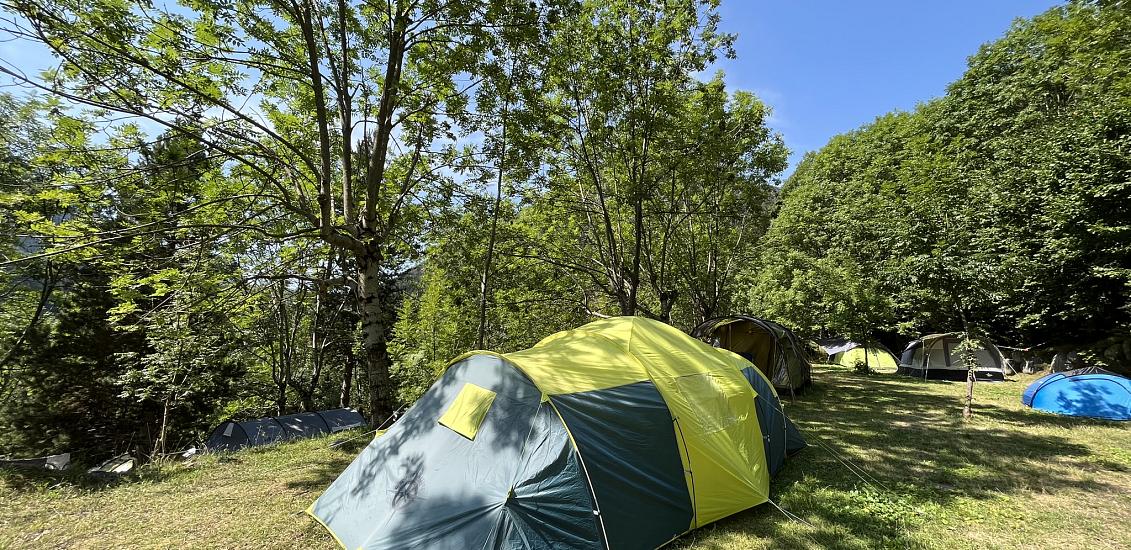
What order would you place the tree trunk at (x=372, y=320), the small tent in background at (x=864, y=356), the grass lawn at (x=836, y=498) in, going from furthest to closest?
the small tent in background at (x=864, y=356) < the tree trunk at (x=372, y=320) < the grass lawn at (x=836, y=498)

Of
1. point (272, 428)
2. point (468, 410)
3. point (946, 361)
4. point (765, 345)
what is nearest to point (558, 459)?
point (468, 410)

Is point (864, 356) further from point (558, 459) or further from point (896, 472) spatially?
point (558, 459)

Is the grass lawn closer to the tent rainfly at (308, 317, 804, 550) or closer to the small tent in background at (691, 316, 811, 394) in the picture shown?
the tent rainfly at (308, 317, 804, 550)

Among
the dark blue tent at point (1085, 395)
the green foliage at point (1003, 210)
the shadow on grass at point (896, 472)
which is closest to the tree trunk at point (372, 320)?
the shadow on grass at point (896, 472)

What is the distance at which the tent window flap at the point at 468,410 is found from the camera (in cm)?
465

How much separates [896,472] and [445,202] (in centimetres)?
931

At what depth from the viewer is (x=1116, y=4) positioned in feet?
43.1

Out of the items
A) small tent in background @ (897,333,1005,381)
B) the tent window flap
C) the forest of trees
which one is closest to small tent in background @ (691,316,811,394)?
the forest of trees

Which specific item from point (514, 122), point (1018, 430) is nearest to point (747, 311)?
point (1018, 430)

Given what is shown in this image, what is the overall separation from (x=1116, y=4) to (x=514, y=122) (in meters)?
18.6

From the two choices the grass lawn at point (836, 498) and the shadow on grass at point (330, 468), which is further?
the shadow on grass at point (330, 468)

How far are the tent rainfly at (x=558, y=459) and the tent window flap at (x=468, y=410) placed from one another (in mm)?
14

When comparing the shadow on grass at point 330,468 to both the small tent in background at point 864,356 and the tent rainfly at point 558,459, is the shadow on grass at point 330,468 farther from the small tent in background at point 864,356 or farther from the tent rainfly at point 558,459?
the small tent in background at point 864,356

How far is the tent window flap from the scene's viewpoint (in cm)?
465
